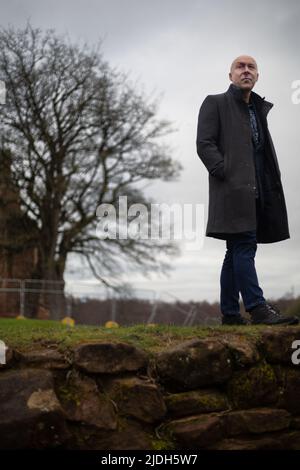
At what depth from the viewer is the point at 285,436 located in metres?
4.18

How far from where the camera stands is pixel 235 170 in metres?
5.30

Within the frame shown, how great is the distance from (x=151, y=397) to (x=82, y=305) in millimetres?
18695

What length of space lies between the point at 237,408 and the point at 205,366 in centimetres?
37

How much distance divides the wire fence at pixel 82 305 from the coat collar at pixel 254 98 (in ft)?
55.7

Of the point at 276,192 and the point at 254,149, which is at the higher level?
the point at 254,149

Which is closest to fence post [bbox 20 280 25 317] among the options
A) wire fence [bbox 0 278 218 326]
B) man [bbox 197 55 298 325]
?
wire fence [bbox 0 278 218 326]

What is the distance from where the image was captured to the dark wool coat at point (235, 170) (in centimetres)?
526

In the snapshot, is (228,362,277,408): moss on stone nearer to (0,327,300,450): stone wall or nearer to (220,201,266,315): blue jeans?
(0,327,300,450): stone wall

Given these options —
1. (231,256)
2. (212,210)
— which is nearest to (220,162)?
(212,210)

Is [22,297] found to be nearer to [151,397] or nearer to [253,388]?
[253,388]

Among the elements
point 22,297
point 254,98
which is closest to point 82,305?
point 22,297

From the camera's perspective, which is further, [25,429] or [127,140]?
[127,140]

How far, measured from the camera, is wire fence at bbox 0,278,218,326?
73.5 feet

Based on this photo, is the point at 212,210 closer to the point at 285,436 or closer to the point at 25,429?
the point at 285,436
